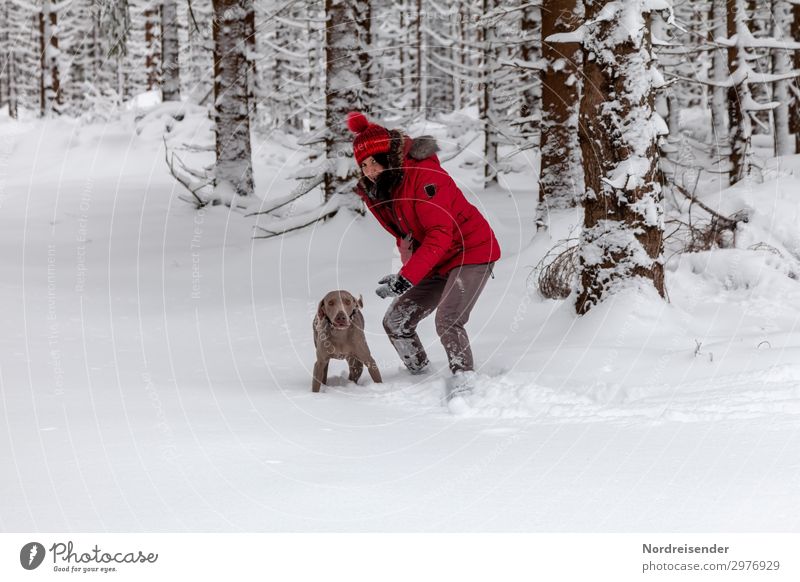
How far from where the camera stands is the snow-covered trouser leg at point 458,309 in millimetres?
6125

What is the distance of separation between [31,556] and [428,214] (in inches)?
136

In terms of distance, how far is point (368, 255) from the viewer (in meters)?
12.2

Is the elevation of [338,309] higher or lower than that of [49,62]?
lower

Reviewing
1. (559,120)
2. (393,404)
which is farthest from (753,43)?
(393,404)

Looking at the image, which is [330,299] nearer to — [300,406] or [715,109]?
[300,406]

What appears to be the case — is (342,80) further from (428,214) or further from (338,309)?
(428,214)

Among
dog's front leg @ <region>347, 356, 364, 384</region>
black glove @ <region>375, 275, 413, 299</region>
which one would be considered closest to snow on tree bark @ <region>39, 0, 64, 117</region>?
dog's front leg @ <region>347, 356, 364, 384</region>

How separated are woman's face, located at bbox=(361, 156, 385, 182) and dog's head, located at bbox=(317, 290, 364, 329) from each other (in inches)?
37.6

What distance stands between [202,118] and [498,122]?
25.9ft

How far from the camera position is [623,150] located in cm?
695

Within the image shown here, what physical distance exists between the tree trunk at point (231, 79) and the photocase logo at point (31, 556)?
12.3m

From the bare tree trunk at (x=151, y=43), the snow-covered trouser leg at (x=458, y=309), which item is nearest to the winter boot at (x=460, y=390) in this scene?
the snow-covered trouser leg at (x=458, y=309)

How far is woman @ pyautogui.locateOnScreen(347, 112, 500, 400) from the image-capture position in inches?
226

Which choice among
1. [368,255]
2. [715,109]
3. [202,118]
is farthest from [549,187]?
[202,118]
